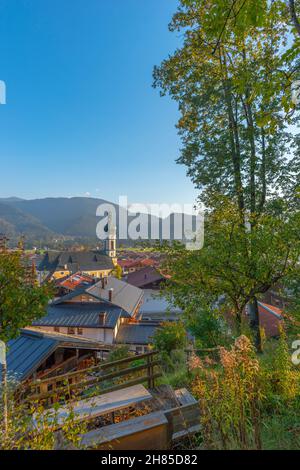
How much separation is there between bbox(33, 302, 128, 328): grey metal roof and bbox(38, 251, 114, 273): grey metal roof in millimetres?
47274

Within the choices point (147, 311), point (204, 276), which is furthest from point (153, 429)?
point (147, 311)

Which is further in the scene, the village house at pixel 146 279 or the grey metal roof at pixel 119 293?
the village house at pixel 146 279

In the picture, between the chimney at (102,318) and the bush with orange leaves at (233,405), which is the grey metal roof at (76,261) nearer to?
the chimney at (102,318)

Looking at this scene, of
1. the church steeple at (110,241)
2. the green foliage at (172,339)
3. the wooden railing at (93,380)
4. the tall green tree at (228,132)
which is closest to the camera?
the wooden railing at (93,380)

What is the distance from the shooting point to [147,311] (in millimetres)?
33344

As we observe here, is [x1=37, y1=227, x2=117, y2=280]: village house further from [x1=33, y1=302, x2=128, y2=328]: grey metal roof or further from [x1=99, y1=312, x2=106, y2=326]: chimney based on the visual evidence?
[x1=99, y1=312, x2=106, y2=326]: chimney

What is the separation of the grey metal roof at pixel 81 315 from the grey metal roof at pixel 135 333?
1.30 metres

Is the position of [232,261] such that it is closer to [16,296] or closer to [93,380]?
[93,380]

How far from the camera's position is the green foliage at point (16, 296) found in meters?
4.58

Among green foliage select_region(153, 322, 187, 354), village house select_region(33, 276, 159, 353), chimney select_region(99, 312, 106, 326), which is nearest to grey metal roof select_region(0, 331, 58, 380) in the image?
green foliage select_region(153, 322, 187, 354)

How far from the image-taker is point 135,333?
22.5 meters

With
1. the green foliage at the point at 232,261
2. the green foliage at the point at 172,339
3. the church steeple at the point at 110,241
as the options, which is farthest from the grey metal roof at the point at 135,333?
the church steeple at the point at 110,241

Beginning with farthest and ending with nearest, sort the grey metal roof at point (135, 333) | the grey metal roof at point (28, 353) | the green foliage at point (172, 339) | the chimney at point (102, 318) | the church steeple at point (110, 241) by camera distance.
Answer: the church steeple at point (110, 241)
the chimney at point (102, 318)
the grey metal roof at point (135, 333)
the green foliage at point (172, 339)
the grey metal roof at point (28, 353)

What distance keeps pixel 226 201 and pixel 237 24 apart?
4.49m
